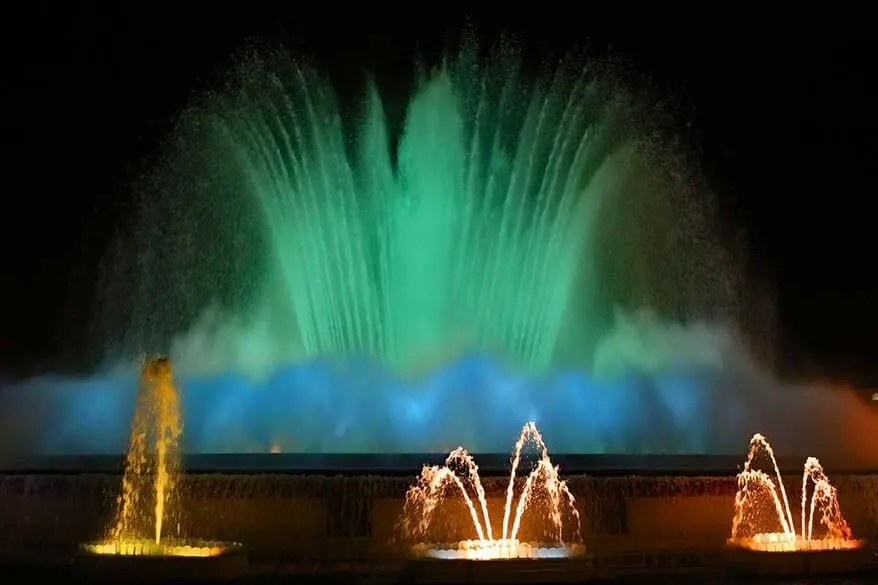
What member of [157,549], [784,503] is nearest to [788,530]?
[784,503]

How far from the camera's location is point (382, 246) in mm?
19125

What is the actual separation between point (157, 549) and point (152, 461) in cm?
210

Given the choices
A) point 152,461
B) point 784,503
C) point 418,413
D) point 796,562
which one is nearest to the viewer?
point 796,562

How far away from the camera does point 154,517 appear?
1195 cm

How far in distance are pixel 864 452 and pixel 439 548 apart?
11.1m

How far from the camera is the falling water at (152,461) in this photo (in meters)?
11.9

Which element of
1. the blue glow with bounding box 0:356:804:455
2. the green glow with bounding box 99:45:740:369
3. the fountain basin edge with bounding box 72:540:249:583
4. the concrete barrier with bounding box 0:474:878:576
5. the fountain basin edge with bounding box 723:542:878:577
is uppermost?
the green glow with bounding box 99:45:740:369

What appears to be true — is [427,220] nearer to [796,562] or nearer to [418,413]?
[418,413]

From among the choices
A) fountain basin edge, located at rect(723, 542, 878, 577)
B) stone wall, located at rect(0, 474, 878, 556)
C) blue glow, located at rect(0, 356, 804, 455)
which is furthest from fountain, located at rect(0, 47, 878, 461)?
fountain basin edge, located at rect(723, 542, 878, 577)

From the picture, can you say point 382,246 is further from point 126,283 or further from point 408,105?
point 126,283

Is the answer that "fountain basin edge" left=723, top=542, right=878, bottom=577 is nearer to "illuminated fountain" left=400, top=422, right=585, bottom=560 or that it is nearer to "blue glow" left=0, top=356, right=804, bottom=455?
"illuminated fountain" left=400, top=422, right=585, bottom=560

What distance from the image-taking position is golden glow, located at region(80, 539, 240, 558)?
1016 cm

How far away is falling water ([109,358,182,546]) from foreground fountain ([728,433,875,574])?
20.7 ft

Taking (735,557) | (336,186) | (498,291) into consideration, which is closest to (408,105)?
(336,186)
